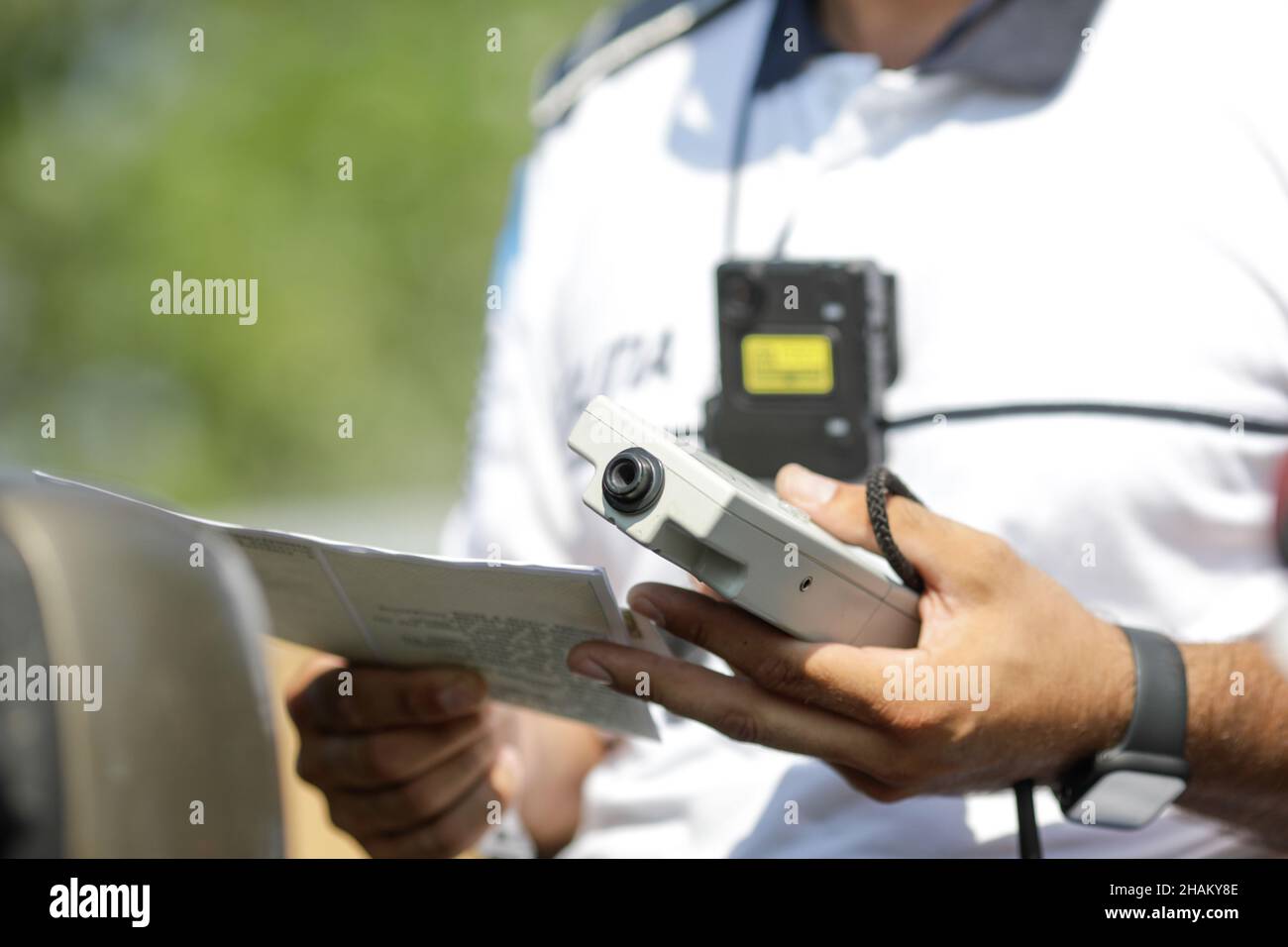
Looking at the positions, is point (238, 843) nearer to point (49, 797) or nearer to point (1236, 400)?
point (49, 797)

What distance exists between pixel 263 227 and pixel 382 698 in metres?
4.92

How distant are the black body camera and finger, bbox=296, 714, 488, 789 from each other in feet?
1.09

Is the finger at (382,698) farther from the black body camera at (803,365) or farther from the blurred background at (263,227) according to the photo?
the blurred background at (263,227)

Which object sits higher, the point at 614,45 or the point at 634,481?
the point at 614,45

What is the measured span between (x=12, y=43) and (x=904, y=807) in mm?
6290

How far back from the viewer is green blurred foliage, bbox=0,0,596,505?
19.2ft

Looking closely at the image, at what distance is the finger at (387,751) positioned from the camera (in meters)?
1.23

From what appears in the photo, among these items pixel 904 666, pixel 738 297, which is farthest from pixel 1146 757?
pixel 738 297

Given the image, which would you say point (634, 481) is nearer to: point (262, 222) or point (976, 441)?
point (976, 441)

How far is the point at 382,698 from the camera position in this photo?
3.81ft

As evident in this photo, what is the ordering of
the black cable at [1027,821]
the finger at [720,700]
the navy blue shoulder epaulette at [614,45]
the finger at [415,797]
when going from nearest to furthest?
the finger at [720,700]
the black cable at [1027,821]
the finger at [415,797]
the navy blue shoulder epaulette at [614,45]

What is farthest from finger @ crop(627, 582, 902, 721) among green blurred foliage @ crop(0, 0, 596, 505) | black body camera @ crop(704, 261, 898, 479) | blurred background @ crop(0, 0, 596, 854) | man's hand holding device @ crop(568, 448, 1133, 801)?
green blurred foliage @ crop(0, 0, 596, 505)

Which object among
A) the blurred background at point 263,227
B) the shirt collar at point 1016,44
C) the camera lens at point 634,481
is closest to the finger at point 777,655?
the camera lens at point 634,481
